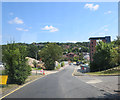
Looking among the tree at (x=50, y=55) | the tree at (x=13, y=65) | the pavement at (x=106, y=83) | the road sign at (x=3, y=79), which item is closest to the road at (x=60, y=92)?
the pavement at (x=106, y=83)

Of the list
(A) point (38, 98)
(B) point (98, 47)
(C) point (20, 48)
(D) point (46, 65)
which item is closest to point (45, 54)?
A: (D) point (46, 65)

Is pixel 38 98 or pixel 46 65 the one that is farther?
pixel 46 65

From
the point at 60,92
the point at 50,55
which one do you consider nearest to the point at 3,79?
the point at 60,92

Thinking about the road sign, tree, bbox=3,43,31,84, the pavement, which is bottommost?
the pavement

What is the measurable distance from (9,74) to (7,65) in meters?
0.83

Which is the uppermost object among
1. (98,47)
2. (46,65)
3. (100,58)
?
(98,47)

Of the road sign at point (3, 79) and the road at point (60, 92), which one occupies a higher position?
the road sign at point (3, 79)

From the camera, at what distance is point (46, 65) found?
1746 inches

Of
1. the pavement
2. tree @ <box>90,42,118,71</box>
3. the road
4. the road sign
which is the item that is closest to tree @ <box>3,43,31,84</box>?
the road sign

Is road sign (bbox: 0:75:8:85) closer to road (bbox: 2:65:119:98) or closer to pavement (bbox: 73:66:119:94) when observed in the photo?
road (bbox: 2:65:119:98)

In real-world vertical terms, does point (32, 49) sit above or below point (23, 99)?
above

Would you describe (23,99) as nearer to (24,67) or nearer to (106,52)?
(24,67)

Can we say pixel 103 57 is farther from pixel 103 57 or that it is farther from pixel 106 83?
pixel 106 83

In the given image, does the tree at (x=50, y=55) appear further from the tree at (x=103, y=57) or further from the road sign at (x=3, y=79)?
the road sign at (x=3, y=79)
